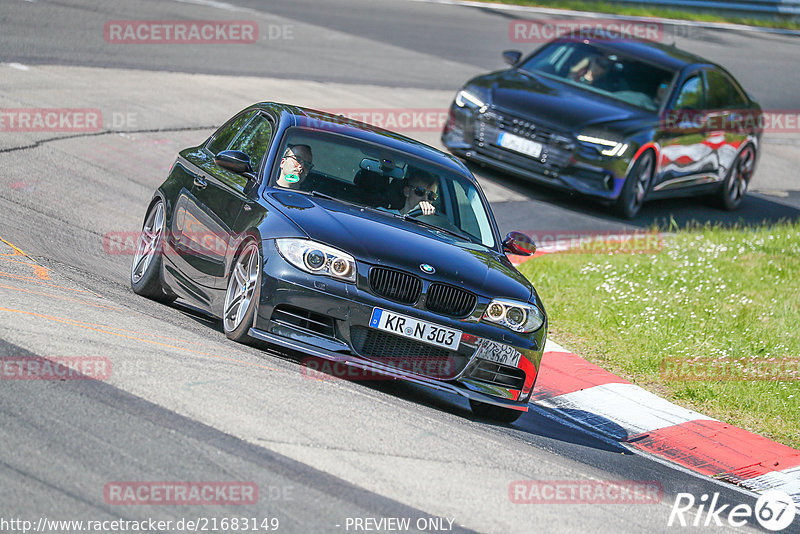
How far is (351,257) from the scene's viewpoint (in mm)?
6633

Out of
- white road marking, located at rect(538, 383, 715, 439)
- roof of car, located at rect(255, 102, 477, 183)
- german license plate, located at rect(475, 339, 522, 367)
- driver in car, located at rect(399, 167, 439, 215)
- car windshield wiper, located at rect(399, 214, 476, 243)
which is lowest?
white road marking, located at rect(538, 383, 715, 439)

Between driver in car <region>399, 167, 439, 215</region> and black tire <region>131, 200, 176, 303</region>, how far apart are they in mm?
1746

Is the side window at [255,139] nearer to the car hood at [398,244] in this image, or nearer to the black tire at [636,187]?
the car hood at [398,244]

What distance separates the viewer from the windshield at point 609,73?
15.2 metres

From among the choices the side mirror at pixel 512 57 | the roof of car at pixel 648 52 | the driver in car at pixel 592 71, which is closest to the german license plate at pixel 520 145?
the driver in car at pixel 592 71

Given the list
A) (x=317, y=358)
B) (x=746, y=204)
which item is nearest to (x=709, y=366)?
(x=317, y=358)

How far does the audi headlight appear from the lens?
14.0 m

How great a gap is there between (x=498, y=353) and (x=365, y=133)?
6.91 feet

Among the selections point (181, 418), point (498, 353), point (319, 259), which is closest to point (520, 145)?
point (498, 353)

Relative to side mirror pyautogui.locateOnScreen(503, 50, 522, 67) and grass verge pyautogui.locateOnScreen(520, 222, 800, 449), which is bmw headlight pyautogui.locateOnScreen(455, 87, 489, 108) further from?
grass verge pyautogui.locateOnScreen(520, 222, 800, 449)

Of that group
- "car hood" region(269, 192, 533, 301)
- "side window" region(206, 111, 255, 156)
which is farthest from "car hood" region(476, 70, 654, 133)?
"car hood" region(269, 192, 533, 301)

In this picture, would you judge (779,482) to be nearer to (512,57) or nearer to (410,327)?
(410,327)

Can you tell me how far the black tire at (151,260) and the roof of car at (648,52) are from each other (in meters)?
8.79

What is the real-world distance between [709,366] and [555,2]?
2269 cm
